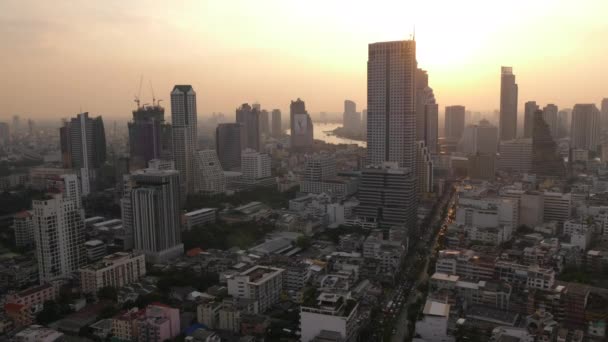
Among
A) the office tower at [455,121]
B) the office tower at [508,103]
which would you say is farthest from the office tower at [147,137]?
the office tower at [455,121]

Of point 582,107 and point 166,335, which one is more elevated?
point 582,107

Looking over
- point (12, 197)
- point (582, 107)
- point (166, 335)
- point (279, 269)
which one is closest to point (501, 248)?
point (279, 269)

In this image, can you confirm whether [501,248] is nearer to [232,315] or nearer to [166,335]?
[232,315]

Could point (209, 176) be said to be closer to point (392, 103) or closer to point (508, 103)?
point (392, 103)

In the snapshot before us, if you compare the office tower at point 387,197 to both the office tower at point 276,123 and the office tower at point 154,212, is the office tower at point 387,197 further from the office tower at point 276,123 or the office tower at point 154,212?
the office tower at point 276,123

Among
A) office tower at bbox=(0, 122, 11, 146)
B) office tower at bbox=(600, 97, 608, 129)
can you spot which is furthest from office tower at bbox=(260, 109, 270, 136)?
office tower at bbox=(600, 97, 608, 129)

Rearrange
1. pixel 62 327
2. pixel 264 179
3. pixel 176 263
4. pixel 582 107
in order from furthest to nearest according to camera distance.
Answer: pixel 582 107, pixel 264 179, pixel 176 263, pixel 62 327

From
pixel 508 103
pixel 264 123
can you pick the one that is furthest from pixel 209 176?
pixel 264 123

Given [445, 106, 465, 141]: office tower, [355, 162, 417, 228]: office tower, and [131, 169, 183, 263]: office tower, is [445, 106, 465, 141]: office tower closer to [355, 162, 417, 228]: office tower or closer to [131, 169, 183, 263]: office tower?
[355, 162, 417, 228]: office tower
